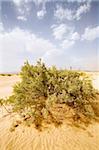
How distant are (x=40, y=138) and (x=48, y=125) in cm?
63

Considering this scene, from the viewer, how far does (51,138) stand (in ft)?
16.5

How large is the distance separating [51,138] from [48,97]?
54.1 inches

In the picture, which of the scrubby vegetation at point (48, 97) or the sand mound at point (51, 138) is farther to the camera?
the scrubby vegetation at point (48, 97)

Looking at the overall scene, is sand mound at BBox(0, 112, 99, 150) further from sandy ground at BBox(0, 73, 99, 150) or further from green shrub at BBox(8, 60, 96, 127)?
green shrub at BBox(8, 60, 96, 127)

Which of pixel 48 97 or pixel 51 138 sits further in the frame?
pixel 48 97

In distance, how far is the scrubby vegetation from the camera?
5.90 meters

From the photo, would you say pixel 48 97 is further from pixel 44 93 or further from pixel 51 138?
pixel 51 138

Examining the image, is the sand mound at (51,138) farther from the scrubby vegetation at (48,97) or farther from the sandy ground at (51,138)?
the scrubby vegetation at (48,97)

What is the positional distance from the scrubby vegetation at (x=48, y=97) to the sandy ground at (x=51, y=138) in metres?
0.40

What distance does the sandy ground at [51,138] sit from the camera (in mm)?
4715

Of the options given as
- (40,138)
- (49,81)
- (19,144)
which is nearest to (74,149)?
→ (40,138)

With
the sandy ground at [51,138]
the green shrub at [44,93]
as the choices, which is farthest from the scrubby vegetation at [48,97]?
the sandy ground at [51,138]

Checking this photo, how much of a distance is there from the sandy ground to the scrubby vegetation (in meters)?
0.40

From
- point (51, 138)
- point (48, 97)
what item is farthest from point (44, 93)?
point (51, 138)
